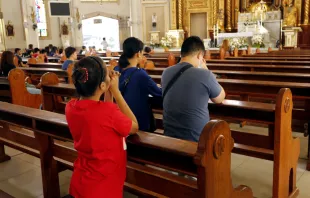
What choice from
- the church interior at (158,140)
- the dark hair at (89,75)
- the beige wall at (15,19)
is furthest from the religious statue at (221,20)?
the dark hair at (89,75)

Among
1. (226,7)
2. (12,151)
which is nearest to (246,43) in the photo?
(226,7)

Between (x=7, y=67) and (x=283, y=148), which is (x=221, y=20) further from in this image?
(x=283, y=148)

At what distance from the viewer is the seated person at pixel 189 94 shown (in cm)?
222

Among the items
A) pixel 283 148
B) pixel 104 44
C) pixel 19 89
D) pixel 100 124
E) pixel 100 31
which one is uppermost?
pixel 100 31

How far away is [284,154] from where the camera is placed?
251cm

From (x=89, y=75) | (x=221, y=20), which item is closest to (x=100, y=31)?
(x=221, y=20)

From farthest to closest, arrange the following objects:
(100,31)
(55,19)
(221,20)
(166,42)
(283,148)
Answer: (100,31) < (55,19) < (221,20) < (166,42) < (283,148)

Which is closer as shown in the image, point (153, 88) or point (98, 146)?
point (98, 146)

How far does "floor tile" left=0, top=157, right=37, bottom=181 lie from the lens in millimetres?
3423

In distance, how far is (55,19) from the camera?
719 inches

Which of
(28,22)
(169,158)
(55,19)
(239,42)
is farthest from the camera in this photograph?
(55,19)

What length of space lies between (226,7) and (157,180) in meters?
17.5

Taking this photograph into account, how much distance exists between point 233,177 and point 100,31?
62.6ft

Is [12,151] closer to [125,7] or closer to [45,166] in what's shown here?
[45,166]
